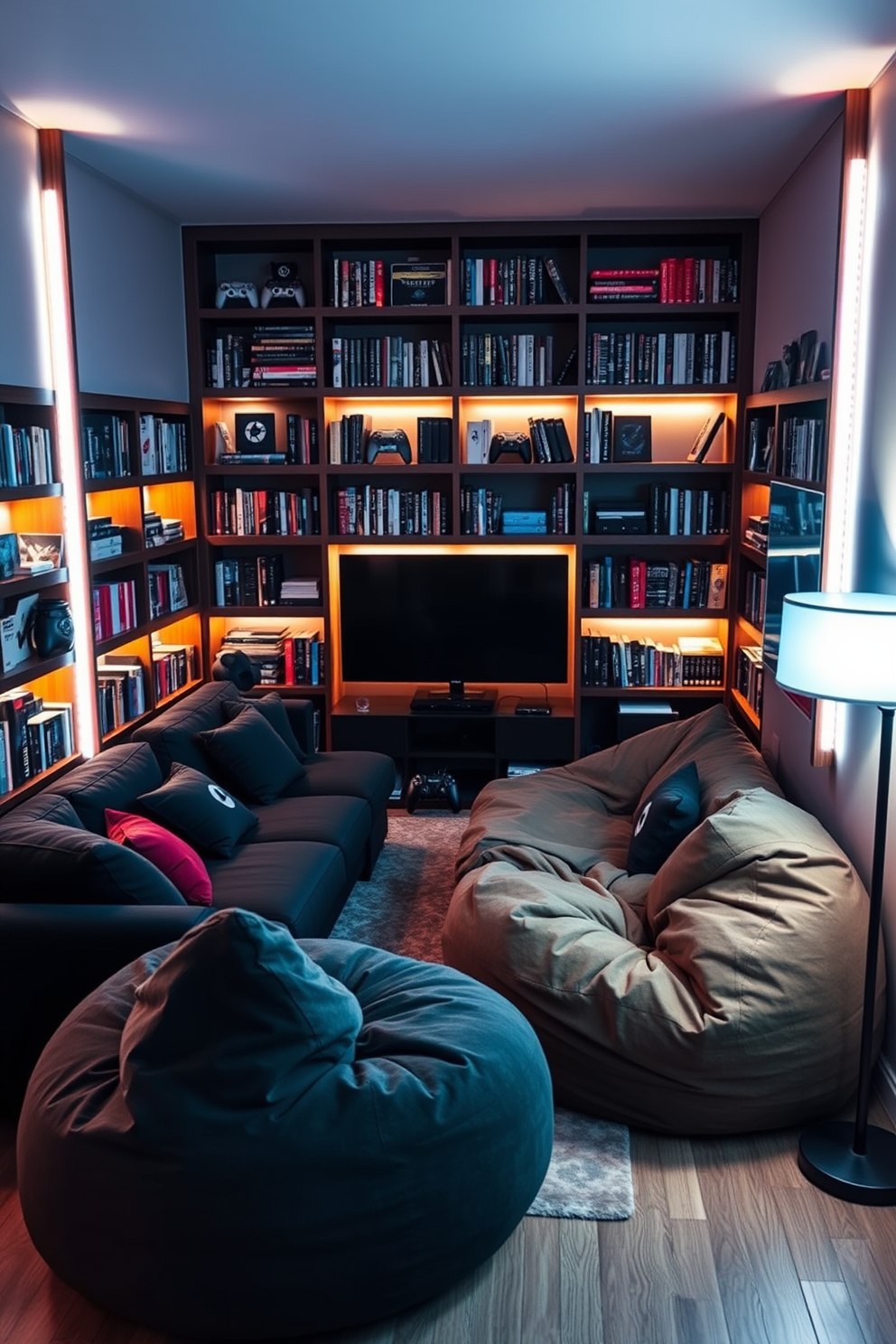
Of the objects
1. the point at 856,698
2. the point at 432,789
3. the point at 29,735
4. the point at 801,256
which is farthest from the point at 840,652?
the point at 432,789

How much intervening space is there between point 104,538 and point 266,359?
1.62 metres

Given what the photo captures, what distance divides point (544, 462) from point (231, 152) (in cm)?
207

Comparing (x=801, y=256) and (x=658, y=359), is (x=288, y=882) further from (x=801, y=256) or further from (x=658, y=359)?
(x=658, y=359)

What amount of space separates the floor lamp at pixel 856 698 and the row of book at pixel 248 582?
3.47 metres

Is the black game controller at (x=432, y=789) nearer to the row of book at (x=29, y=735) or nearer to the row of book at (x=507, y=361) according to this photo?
the row of book at (x=29, y=735)

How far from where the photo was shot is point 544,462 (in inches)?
223

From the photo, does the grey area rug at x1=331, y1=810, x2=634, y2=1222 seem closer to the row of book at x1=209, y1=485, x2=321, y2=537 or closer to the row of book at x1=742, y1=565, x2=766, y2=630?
the row of book at x1=209, y1=485, x2=321, y2=537

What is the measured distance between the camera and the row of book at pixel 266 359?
18.7 ft

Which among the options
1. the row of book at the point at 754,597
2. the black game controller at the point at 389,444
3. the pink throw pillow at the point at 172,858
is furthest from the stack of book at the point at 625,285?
the pink throw pillow at the point at 172,858

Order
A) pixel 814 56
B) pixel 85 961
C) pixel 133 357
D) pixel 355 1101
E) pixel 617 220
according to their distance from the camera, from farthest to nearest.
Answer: pixel 617 220 < pixel 133 357 < pixel 814 56 < pixel 85 961 < pixel 355 1101

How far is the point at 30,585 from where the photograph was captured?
3.88m

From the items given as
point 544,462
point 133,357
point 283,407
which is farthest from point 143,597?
point 544,462

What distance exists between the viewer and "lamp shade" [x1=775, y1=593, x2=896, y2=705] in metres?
2.60

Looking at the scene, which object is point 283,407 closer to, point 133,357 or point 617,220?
point 133,357
